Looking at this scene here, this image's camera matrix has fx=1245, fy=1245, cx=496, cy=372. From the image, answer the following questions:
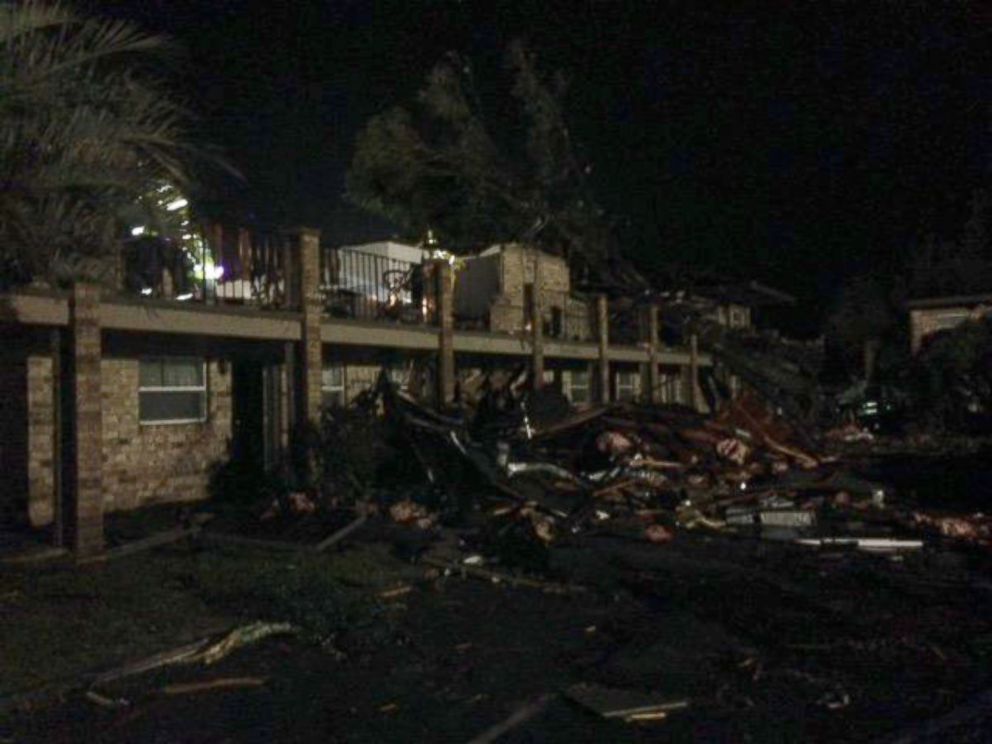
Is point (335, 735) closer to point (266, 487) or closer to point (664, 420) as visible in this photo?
point (266, 487)

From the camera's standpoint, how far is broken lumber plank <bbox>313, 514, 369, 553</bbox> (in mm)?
13383

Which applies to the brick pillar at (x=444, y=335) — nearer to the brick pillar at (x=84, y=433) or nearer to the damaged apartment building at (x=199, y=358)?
the damaged apartment building at (x=199, y=358)

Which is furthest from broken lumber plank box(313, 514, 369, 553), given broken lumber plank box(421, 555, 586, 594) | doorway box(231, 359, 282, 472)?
doorway box(231, 359, 282, 472)

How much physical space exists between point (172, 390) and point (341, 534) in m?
4.63

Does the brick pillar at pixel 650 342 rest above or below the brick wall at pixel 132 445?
above

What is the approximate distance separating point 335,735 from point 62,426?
274 inches

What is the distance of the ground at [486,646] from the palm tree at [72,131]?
3.02m

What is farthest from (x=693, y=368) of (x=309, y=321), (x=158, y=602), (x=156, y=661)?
(x=156, y=661)

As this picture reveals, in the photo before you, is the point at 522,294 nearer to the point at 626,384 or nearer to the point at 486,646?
the point at 626,384

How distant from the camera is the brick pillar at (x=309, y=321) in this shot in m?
16.8

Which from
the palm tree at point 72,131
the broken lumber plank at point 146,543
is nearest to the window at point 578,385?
the broken lumber plank at point 146,543

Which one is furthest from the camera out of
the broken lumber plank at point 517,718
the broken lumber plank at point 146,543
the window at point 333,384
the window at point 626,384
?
the window at point 626,384

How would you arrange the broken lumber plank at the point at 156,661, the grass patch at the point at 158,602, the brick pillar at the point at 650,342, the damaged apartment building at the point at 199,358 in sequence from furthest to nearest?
1. the brick pillar at the point at 650,342
2. the damaged apartment building at the point at 199,358
3. the grass patch at the point at 158,602
4. the broken lumber plank at the point at 156,661

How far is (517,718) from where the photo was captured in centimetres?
725
